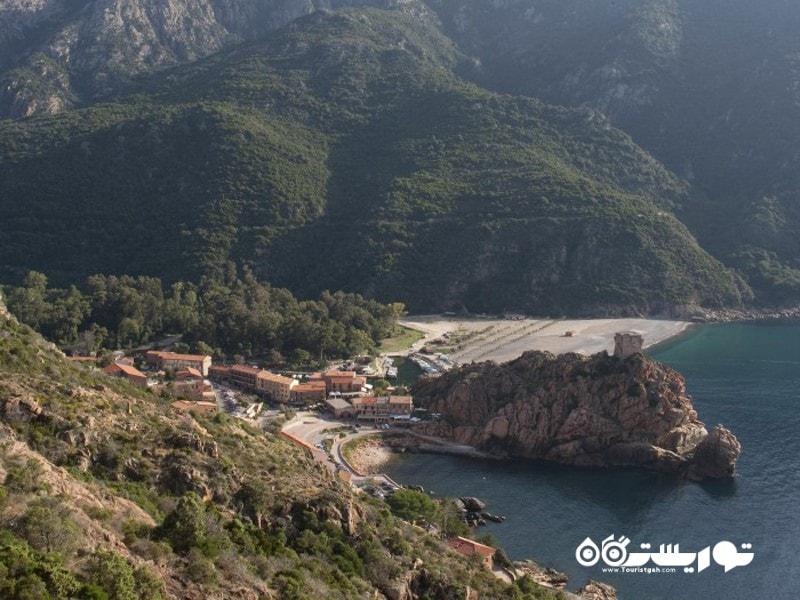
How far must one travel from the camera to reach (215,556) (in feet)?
87.2

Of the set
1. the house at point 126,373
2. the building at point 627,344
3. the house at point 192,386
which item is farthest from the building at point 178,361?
the building at point 627,344

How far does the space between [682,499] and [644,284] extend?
94657mm

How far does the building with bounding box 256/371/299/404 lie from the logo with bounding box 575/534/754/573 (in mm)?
38504

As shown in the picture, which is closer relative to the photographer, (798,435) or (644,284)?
(798,435)

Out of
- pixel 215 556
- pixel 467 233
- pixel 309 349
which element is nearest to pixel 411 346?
pixel 309 349

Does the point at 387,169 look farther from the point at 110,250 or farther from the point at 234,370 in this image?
the point at 234,370

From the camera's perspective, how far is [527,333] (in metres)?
132

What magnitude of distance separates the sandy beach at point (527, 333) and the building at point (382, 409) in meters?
28.9

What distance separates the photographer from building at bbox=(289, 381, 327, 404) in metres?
87.0

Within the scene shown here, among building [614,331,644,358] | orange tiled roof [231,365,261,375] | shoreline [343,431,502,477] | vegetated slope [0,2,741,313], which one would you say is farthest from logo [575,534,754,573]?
vegetated slope [0,2,741,313]

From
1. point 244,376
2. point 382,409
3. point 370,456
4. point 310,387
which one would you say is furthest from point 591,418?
point 244,376

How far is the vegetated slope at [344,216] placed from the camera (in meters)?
154

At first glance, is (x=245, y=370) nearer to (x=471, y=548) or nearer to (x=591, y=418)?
(x=591, y=418)

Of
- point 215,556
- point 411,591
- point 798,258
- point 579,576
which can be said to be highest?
point 798,258
